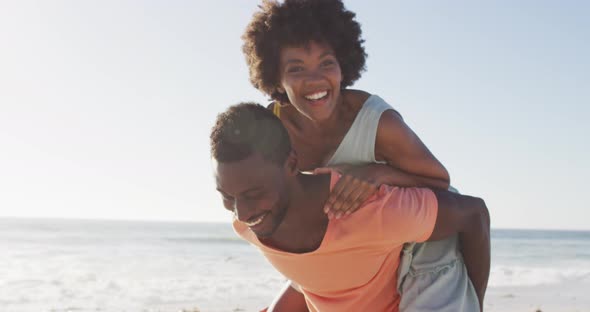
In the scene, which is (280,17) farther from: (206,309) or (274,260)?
(206,309)

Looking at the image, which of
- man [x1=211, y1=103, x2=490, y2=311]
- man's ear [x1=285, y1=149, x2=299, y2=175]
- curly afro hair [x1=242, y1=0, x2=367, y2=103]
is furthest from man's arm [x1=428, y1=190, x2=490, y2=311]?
curly afro hair [x1=242, y1=0, x2=367, y2=103]

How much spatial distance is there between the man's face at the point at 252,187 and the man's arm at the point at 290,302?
987mm

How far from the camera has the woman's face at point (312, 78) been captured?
128 inches

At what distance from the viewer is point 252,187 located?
257cm

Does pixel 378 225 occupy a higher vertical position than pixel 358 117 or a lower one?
lower

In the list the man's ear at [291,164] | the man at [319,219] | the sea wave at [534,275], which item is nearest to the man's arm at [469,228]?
the man at [319,219]

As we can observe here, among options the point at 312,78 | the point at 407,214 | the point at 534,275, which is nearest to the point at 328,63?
the point at 312,78

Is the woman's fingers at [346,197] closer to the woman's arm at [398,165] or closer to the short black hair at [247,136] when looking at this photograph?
the woman's arm at [398,165]

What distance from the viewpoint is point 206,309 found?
917 cm

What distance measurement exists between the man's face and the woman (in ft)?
0.82

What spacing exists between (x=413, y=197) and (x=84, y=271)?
40.9 feet

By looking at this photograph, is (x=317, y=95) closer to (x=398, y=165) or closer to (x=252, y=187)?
(x=398, y=165)

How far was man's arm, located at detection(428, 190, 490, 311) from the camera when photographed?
2.88m

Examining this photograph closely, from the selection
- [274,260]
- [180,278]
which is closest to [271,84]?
[274,260]
